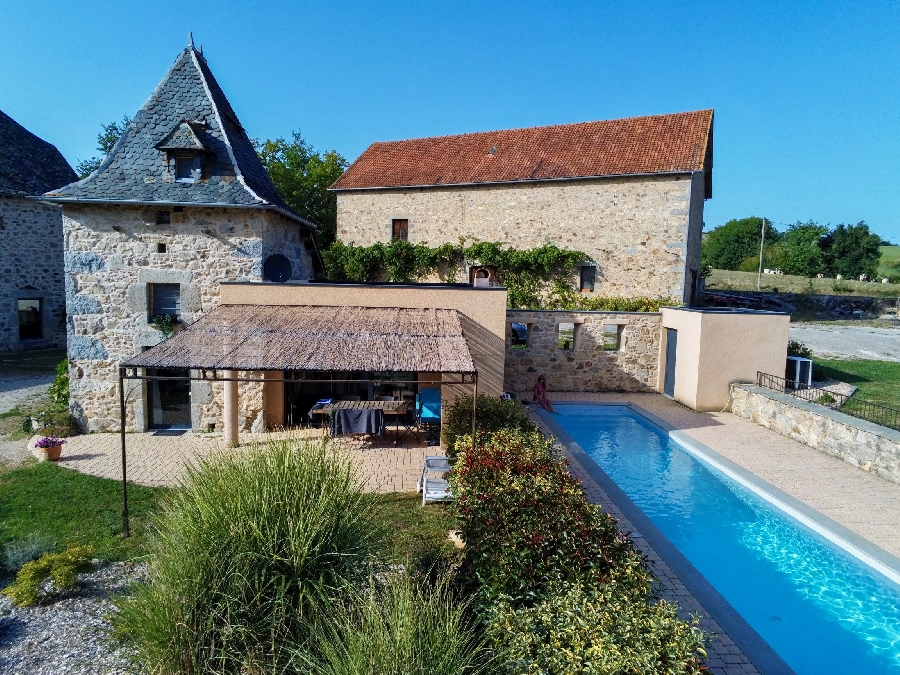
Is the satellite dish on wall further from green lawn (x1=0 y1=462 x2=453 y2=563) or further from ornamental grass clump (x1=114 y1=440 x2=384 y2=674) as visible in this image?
ornamental grass clump (x1=114 y1=440 x2=384 y2=674)

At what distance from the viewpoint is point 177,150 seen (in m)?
12.4

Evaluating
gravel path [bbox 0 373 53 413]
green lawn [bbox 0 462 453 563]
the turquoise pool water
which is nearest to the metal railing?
the turquoise pool water

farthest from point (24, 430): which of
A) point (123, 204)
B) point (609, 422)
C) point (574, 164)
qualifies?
point (574, 164)

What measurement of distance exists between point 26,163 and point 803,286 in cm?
5686

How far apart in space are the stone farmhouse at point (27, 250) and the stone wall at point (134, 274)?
38.9 feet

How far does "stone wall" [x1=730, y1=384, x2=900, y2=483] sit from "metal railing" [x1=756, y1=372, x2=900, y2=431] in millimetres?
614

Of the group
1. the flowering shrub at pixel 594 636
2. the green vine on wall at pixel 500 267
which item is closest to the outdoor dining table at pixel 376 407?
the flowering shrub at pixel 594 636

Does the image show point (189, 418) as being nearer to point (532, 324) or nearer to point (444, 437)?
point (444, 437)

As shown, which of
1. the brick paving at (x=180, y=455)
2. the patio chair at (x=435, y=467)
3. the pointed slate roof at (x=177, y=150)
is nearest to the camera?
the patio chair at (x=435, y=467)

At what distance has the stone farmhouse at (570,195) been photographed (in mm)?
20828

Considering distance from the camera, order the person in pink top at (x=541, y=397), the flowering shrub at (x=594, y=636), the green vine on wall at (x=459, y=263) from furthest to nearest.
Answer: the green vine on wall at (x=459, y=263) → the person in pink top at (x=541, y=397) → the flowering shrub at (x=594, y=636)

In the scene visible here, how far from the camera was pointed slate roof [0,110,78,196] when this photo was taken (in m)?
21.0

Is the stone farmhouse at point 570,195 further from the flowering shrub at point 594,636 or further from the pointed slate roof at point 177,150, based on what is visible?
the flowering shrub at point 594,636

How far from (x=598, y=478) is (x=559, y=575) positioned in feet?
19.7
